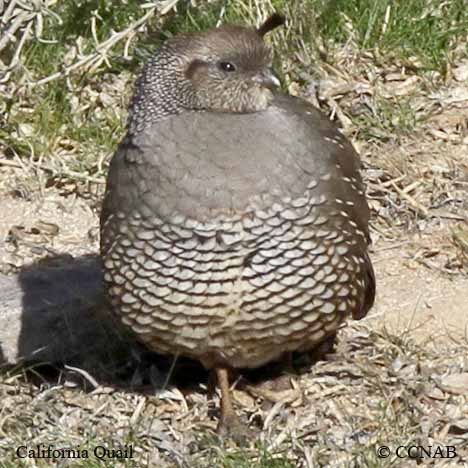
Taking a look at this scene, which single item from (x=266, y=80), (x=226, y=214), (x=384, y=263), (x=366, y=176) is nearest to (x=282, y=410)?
(x=226, y=214)

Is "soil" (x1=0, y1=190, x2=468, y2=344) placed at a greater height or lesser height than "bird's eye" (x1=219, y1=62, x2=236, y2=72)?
lesser

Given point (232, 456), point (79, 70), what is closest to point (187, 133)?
point (232, 456)

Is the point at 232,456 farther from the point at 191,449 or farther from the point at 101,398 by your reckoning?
the point at 101,398

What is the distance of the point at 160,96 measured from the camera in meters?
5.29

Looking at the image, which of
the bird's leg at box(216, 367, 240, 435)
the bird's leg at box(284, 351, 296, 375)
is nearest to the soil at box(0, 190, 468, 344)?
the bird's leg at box(284, 351, 296, 375)

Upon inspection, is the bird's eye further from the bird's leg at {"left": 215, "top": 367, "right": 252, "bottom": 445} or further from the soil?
the soil

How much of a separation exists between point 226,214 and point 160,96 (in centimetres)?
54

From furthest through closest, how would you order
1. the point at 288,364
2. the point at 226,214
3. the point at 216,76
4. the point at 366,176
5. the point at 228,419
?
the point at 366,176 < the point at 288,364 < the point at 228,419 < the point at 216,76 < the point at 226,214

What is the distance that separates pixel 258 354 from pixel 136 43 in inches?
94.5

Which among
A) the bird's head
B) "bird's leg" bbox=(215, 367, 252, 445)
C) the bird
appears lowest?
"bird's leg" bbox=(215, 367, 252, 445)

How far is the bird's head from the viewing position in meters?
5.25

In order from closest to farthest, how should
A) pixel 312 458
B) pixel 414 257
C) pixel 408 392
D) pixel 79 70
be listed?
pixel 312 458 → pixel 408 392 → pixel 414 257 → pixel 79 70

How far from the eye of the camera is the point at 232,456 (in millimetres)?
5199

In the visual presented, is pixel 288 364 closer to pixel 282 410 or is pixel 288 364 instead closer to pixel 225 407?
pixel 282 410
